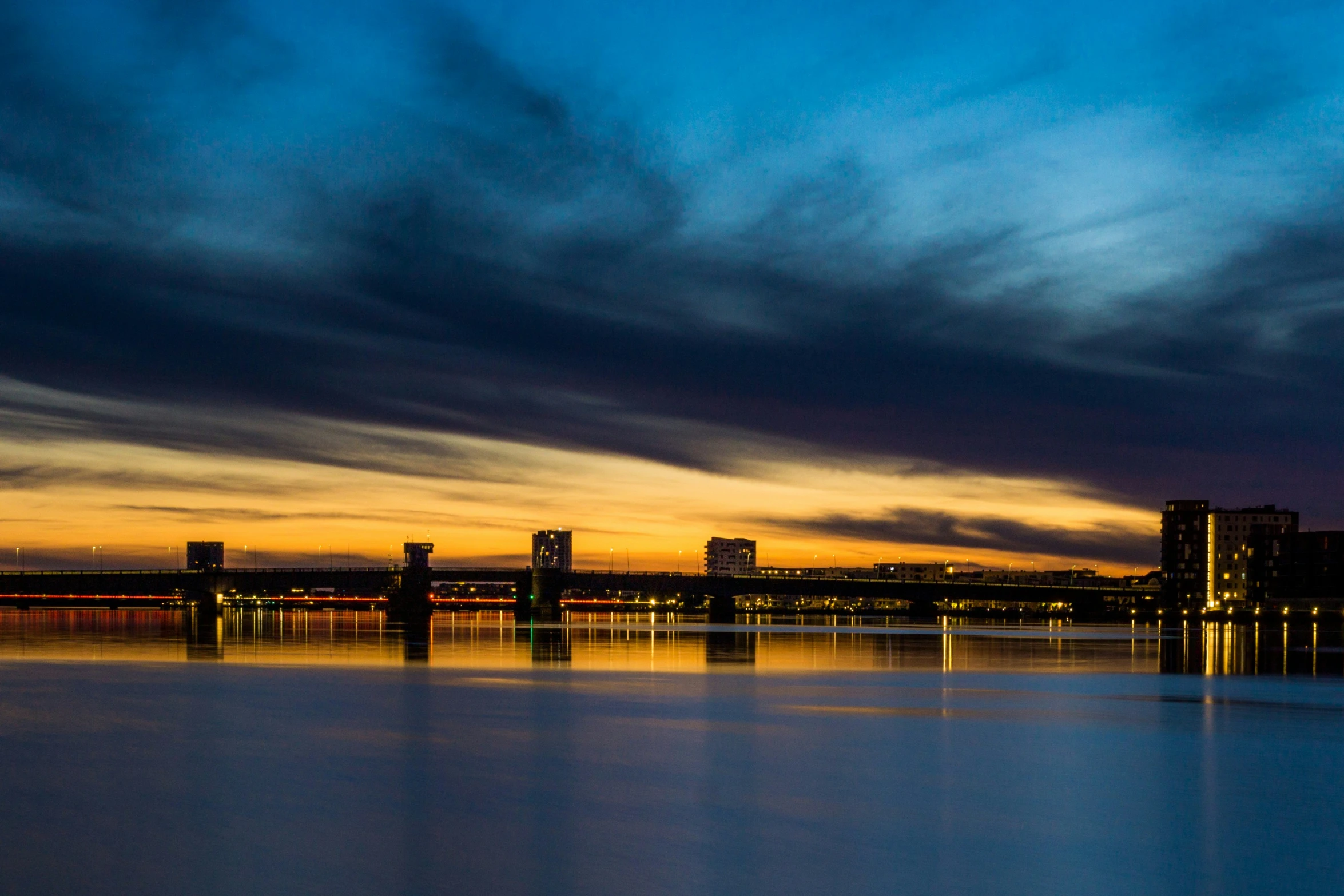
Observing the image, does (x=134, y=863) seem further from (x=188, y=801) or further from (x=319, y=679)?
(x=319, y=679)

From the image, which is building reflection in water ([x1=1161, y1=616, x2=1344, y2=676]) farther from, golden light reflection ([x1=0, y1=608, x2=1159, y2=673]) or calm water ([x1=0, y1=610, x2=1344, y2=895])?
calm water ([x1=0, y1=610, x2=1344, y2=895])

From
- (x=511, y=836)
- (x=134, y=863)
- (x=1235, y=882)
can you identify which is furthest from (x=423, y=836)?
(x=1235, y=882)

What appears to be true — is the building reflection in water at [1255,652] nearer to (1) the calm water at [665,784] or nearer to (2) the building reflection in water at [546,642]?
(1) the calm water at [665,784]

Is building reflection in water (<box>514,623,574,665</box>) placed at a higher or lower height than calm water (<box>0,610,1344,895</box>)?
lower

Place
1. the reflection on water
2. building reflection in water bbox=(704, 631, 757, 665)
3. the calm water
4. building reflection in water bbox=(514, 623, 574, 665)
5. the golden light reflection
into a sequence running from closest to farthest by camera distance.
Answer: the calm water → the golden light reflection → the reflection on water → building reflection in water bbox=(514, 623, 574, 665) → building reflection in water bbox=(704, 631, 757, 665)

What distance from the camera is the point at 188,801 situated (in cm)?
2653

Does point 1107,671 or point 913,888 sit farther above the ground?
point 913,888

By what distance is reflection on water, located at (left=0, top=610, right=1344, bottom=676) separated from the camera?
7969cm

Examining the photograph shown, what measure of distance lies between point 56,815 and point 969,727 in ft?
87.3

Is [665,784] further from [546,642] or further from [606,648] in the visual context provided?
[546,642]

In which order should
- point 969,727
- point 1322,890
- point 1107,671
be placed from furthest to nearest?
point 1107,671 → point 969,727 → point 1322,890

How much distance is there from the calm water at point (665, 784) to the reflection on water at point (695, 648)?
14.0m

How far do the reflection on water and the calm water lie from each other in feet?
45.9

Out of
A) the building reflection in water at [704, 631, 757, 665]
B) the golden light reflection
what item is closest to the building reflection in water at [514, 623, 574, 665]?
the golden light reflection
